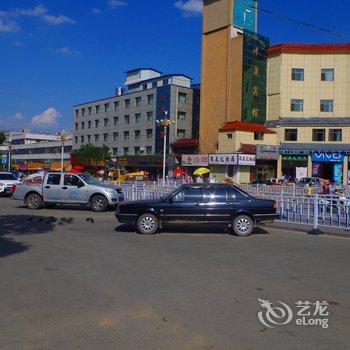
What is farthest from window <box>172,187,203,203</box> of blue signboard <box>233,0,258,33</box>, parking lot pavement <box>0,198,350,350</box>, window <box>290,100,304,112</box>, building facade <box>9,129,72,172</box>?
building facade <box>9,129,72,172</box>

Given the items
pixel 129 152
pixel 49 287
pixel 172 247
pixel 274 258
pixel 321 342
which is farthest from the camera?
pixel 129 152

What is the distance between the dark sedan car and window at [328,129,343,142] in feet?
135

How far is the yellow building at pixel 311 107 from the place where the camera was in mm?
51594

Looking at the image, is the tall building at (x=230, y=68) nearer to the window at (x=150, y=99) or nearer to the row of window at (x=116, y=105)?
the row of window at (x=116, y=105)

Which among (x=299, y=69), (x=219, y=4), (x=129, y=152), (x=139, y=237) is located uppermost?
(x=219, y=4)

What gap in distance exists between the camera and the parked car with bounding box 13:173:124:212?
20234mm

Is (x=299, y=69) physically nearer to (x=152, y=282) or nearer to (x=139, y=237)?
(x=139, y=237)

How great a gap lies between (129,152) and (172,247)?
65491 mm

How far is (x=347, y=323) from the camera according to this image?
18.2ft

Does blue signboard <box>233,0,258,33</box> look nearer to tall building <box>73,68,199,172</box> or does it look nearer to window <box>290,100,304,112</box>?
window <box>290,100,304,112</box>

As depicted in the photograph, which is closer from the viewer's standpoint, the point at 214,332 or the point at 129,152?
the point at 214,332

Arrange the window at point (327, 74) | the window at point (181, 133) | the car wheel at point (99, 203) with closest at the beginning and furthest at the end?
the car wheel at point (99, 203) → the window at point (327, 74) → the window at point (181, 133)

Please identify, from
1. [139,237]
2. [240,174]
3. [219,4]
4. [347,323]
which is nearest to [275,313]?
[347,323]

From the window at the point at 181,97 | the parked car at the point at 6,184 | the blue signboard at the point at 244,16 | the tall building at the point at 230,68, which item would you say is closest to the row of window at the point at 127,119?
the window at the point at 181,97
